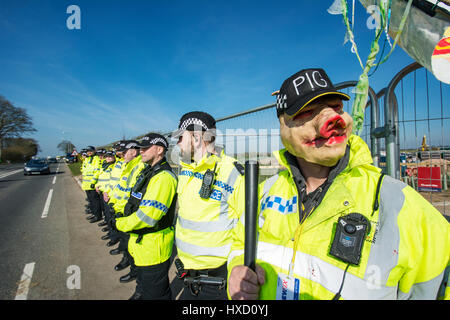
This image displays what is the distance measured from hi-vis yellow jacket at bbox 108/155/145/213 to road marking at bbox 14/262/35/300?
4.88 feet

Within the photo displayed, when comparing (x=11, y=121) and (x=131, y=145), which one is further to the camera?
(x=11, y=121)

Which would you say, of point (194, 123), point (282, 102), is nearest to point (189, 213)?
point (194, 123)

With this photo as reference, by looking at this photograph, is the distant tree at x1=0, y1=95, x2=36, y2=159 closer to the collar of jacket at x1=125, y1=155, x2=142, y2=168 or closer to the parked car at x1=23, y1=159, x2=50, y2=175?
the parked car at x1=23, y1=159, x2=50, y2=175

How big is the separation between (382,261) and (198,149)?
1.73 metres

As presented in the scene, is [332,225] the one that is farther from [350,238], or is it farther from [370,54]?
[370,54]

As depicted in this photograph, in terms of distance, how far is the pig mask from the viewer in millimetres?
985

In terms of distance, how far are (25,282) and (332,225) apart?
439 cm

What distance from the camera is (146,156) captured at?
2.78m

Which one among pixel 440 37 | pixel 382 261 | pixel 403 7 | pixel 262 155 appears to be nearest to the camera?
pixel 382 261

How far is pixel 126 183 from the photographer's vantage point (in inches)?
152

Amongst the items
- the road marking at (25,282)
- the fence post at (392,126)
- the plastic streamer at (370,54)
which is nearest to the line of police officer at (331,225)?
the plastic streamer at (370,54)

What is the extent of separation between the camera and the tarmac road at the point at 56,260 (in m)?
2.98

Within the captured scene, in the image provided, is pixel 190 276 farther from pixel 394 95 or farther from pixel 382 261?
pixel 394 95
